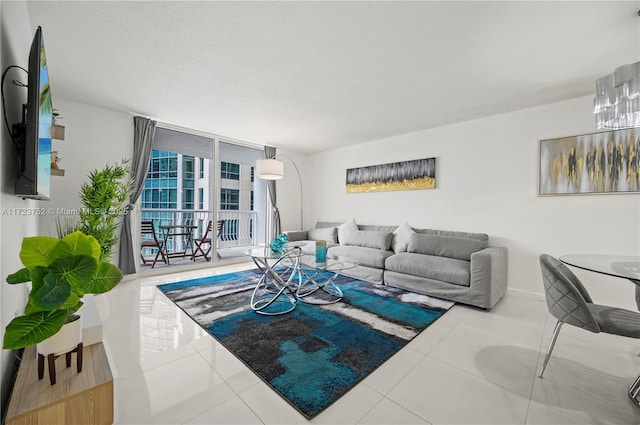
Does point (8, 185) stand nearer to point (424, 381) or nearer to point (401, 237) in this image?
point (424, 381)

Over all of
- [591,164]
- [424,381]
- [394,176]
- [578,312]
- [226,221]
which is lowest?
[424,381]

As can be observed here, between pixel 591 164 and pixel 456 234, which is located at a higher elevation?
pixel 591 164

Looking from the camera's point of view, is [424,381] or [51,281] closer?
[51,281]

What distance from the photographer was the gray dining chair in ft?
5.21

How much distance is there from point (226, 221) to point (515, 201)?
5971 millimetres

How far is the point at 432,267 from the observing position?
10.8ft

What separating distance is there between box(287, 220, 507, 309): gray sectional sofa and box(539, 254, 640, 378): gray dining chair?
1.08m

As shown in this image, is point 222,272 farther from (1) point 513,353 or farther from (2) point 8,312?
(1) point 513,353

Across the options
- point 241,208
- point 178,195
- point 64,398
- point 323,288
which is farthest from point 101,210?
point 178,195

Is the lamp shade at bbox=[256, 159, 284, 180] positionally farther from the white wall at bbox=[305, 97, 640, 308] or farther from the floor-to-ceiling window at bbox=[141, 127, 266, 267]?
the white wall at bbox=[305, 97, 640, 308]

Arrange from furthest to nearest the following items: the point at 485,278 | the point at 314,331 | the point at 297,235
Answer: the point at 297,235 < the point at 485,278 < the point at 314,331

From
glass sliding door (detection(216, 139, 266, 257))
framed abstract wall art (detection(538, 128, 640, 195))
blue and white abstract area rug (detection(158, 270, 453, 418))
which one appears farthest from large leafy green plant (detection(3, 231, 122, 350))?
glass sliding door (detection(216, 139, 266, 257))

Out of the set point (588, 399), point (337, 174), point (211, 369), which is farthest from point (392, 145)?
point (211, 369)

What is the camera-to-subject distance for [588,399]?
1.56m
